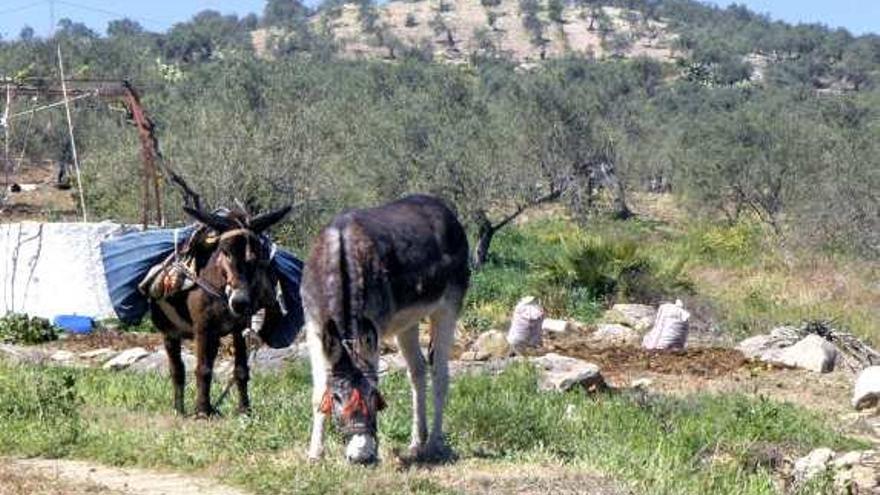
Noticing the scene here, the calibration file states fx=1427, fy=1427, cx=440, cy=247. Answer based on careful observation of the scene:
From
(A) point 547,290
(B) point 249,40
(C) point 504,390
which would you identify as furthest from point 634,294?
(B) point 249,40

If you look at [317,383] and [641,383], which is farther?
[641,383]

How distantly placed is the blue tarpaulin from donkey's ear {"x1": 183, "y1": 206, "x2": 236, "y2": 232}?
0.76 metres

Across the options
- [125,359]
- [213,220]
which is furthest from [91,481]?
[125,359]

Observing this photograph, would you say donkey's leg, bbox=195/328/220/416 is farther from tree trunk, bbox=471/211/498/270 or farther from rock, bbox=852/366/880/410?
tree trunk, bbox=471/211/498/270

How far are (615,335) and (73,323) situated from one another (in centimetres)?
776

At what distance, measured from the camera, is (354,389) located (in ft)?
26.7

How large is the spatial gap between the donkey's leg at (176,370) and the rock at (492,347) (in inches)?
251

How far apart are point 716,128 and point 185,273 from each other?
4326 centimetres

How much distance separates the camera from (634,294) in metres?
25.0

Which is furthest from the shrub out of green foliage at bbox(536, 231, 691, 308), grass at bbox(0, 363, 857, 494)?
grass at bbox(0, 363, 857, 494)

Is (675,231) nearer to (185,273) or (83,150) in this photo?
(83,150)

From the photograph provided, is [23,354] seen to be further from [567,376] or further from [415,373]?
[415,373]

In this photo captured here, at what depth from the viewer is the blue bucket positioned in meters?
19.6

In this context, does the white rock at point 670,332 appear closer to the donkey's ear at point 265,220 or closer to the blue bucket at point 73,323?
the blue bucket at point 73,323
